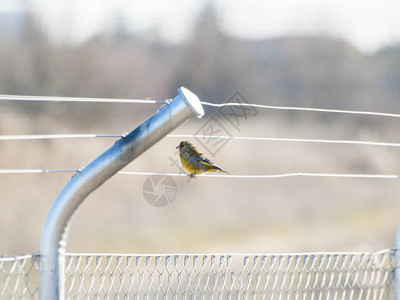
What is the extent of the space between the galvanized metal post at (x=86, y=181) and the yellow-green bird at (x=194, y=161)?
1.31 meters

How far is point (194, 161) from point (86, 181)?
1.44m

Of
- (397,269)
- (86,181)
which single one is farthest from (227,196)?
(86,181)

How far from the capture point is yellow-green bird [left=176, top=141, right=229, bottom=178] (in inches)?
119

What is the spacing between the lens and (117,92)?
8758 millimetres

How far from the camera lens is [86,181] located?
165 centimetres

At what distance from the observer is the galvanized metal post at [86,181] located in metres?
1.64

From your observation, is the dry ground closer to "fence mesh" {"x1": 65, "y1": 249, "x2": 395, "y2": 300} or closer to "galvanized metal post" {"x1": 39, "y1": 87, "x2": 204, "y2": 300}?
"fence mesh" {"x1": 65, "y1": 249, "x2": 395, "y2": 300}

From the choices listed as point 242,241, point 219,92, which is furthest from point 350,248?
point 219,92

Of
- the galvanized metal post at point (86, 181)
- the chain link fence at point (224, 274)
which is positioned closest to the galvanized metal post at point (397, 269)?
the chain link fence at point (224, 274)

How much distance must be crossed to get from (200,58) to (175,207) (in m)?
3.33

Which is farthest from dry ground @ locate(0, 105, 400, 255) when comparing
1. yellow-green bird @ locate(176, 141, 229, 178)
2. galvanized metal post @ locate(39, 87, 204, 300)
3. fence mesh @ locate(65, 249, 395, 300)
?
galvanized metal post @ locate(39, 87, 204, 300)

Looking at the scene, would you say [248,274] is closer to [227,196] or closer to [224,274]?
[224,274]

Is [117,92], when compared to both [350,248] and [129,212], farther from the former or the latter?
[350,248]

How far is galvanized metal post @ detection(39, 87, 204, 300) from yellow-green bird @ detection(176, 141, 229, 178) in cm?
131
